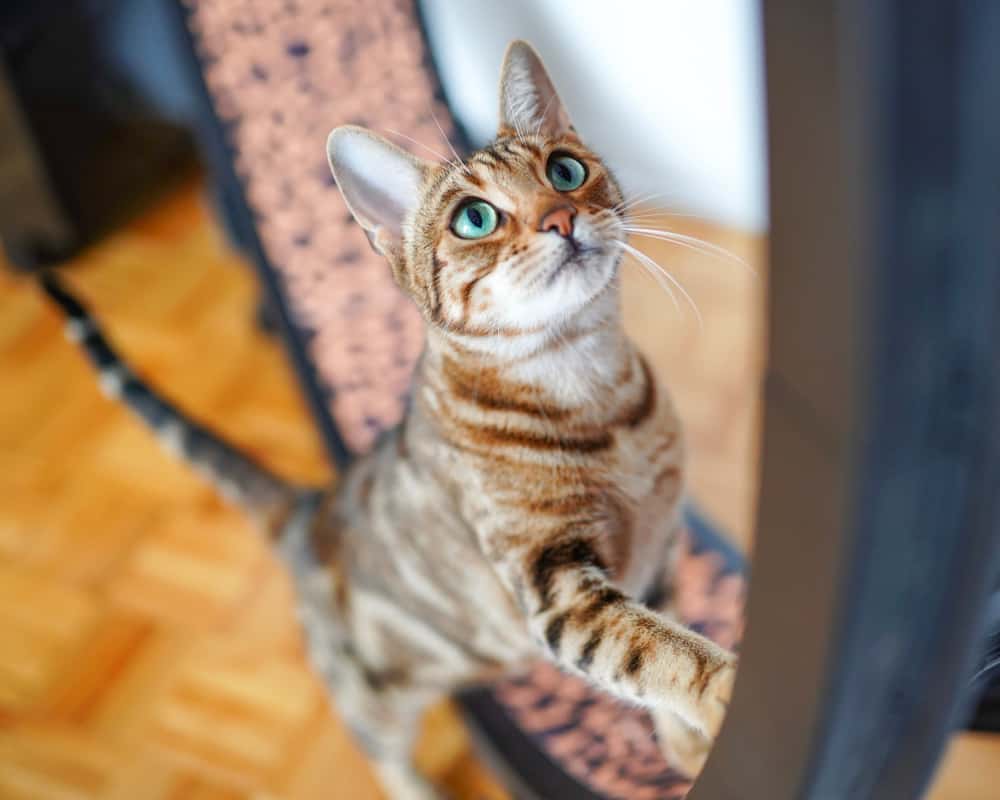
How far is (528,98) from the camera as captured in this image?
0.39 meters

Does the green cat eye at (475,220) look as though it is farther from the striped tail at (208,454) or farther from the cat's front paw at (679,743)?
the striped tail at (208,454)

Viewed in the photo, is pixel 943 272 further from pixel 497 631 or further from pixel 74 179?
pixel 74 179

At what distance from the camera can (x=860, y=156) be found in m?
0.21

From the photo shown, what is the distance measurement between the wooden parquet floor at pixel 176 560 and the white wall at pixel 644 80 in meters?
0.07

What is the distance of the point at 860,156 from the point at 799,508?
0.34ft

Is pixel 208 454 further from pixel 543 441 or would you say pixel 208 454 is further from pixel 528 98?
pixel 528 98

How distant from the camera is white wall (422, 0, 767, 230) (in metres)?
0.44

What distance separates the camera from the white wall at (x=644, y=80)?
44 cm

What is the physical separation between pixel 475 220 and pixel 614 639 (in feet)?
0.69

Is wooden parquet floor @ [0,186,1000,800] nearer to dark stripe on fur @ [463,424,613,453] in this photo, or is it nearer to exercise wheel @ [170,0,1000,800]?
dark stripe on fur @ [463,424,613,453]

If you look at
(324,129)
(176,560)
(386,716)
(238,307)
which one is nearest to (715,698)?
(324,129)

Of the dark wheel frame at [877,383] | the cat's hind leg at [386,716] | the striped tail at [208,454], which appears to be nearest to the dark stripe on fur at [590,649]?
the dark wheel frame at [877,383]

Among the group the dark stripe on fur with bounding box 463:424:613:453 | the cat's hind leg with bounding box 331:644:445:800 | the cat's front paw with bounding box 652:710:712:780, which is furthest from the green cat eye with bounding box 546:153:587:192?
the cat's hind leg with bounding box 331:644:445:800

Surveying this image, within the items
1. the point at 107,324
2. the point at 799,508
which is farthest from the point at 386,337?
the point at 107,324
